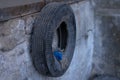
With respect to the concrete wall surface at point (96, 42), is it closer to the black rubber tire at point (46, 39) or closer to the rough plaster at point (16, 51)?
the black rubber tire at point (46, 39)

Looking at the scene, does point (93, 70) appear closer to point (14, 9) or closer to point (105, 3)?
point (105, 3)

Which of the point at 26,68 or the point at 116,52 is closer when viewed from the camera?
the point at 26,68

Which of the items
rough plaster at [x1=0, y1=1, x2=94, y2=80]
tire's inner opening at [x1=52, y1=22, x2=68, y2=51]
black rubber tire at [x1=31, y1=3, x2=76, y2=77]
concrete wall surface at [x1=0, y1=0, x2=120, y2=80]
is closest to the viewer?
rough plaster at [x1=0, y1=1, x2=94, y2=80]

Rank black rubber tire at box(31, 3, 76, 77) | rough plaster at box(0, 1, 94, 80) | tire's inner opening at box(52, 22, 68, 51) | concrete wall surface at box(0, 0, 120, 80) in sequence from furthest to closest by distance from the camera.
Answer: concrete wall surface at box(0, 0, 120, 80), tire's inner opening at box(52, 22, 68, 51), black rubber tire at box(31, 3, 76, 77), rough plaster at box(0, 1, 94, 80)

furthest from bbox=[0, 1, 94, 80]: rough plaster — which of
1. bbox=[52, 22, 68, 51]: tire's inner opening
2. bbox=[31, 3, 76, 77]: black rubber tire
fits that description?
bbox=[52, 22, 68, 51]: tire's inner opening

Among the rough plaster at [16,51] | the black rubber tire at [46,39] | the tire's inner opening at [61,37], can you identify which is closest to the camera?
the rough plaster at [16,51]

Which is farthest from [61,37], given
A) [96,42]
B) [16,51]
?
[96,42]

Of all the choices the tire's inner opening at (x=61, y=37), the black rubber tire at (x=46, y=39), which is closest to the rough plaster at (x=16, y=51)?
the black rubber tire at (x=46, y=39)

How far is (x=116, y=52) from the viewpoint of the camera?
173 inches

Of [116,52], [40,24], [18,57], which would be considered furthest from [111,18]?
[18,57]

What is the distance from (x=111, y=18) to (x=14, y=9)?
262cm

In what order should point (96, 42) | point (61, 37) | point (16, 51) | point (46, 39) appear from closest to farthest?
point (16, 51)
point (46, 39)
point (61, 37)
point (96, 42)

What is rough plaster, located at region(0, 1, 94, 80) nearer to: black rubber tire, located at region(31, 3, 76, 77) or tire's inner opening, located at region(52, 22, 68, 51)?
black rubber tire, located at region(31, 3, 76, 77)

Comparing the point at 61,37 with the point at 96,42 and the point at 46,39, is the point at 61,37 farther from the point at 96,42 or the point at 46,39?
the point at 96,42
